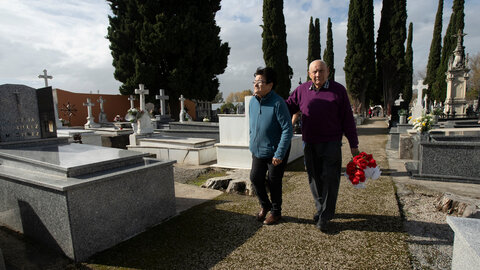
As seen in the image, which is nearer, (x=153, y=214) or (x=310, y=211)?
(x=153, y=214)

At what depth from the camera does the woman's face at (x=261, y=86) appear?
2813mm

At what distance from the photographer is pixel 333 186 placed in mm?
2713

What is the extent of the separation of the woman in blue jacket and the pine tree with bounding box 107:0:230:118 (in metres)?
17.6

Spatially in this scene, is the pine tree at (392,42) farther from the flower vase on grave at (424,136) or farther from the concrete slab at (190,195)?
the concrete slab at (190,195)

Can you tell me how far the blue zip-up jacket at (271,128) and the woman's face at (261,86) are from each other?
1.9 inches

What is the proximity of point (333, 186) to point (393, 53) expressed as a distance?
24204mm

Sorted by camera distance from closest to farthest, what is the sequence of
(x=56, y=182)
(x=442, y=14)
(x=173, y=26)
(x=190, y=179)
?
(x=56, y=182) → (x=190, y=179) → (x=173, y=26) → (x=442, y=14)

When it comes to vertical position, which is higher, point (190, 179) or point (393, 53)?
point (393, 53)

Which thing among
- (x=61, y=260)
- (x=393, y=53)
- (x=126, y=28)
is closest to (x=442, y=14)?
(x=393, y=53)

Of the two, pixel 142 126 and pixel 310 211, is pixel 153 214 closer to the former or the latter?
pixel 310 211

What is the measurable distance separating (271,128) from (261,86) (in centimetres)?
46

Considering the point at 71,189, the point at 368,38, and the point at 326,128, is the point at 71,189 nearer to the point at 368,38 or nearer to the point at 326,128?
the point at 326,128

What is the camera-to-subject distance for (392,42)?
73.3 ft

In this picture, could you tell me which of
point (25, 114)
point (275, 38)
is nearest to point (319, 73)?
point (25, 114)
